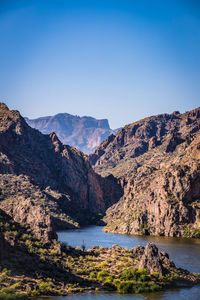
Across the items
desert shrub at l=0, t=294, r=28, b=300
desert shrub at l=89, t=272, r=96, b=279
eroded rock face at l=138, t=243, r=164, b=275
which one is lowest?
desert shrub at l=0, t=294, r=28, b=300

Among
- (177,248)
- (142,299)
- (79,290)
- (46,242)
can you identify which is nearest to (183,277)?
(142,299)

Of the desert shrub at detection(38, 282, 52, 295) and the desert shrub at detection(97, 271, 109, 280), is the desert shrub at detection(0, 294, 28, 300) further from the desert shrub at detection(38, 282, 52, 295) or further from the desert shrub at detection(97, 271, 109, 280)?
the desert shrub at detection(97, 271, 109, 280)

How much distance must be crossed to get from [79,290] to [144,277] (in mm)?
12789

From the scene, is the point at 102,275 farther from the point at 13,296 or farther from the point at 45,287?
the point at 13,296

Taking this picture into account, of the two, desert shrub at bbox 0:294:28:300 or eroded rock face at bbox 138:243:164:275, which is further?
eroded rock face at bbox 138:243:164:275

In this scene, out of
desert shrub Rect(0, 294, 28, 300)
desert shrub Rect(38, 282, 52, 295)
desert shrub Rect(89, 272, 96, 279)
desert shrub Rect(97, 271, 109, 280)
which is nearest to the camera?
desert shrub Rect(0, 294, 28, 300)

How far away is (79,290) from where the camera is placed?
68.8 metres

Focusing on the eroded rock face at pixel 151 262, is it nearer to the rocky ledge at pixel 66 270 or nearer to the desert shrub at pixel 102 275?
the rocky ledge at pixel 66 270

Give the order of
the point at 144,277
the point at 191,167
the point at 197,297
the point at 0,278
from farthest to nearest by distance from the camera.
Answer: the point at 191,167, the point at 144,277, the point at 197,297, the point at 0,278

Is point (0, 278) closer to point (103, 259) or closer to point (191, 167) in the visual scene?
point (103, 259)

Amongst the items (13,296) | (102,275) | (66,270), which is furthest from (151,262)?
(13,296)

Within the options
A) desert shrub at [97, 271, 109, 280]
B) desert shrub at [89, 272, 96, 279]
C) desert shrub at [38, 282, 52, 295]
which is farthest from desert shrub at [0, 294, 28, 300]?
desert shrub at [97, 271, 109, 280]

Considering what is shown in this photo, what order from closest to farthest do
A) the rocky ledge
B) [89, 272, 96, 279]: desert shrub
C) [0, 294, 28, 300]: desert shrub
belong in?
[0, 294, 28, 300]: desert shrub
the rocky ledge
[89, 272, 96, 279]: desert shrub

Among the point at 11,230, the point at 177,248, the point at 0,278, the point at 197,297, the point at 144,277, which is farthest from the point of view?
the point at 177,248
